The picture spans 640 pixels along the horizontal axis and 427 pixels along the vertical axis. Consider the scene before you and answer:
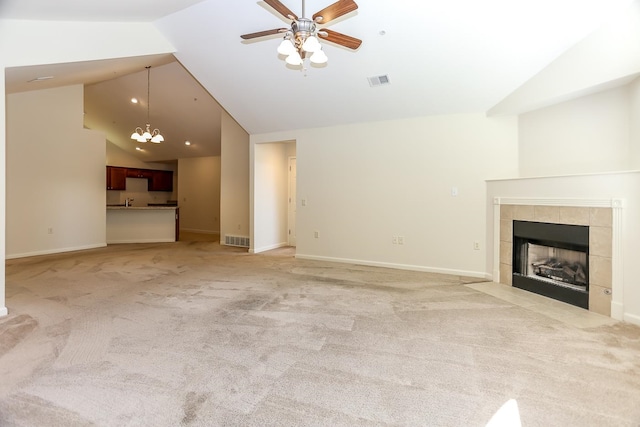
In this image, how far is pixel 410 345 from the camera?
2.38 m

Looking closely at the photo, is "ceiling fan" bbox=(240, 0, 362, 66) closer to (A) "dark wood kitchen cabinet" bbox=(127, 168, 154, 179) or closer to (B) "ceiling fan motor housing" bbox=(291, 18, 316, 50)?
(B) "ceiling fan motor housing" bbox=(291, 18, 316, 50)

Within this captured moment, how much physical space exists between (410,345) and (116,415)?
1.96 metres

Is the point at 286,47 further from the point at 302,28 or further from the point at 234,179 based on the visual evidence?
the point at 234,179

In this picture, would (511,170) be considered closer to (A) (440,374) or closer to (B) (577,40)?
(B) (577,40)

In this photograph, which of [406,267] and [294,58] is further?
[406,267]

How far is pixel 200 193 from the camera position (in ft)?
34.7

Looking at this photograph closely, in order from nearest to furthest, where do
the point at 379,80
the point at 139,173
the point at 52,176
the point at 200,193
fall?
the point at 379,80
the point at 52,176
the point at 139,173
the point at 200,193

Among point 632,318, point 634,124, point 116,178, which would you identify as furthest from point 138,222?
point 634,124

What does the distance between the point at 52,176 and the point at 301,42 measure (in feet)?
21.2

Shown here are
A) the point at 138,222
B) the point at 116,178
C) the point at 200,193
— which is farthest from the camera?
the point at 200,193

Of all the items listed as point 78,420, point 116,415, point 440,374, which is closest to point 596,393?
point 440,374

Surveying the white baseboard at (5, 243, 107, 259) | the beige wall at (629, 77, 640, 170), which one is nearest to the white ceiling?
the beige wall at (629, 77, 640, 170)

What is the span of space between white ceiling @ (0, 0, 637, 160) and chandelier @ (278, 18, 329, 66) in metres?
0.22

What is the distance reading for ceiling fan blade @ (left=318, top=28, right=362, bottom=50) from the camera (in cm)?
292
